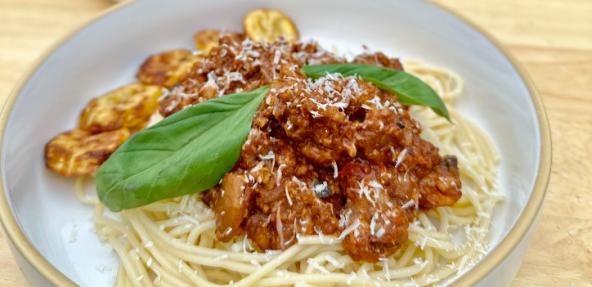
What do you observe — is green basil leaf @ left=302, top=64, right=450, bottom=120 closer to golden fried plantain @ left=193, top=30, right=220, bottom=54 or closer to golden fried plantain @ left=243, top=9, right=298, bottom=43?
golden fried plantain @ left=243, top=9, right=298, bottom=43

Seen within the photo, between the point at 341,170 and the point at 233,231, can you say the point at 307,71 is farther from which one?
the point at 233,231

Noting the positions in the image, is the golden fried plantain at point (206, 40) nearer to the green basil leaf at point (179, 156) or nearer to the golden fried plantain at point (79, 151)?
the golden fried plantain at point (79, 151)

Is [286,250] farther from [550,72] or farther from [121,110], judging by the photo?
[550,72]

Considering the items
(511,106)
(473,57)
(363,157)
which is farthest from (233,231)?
(473,57)

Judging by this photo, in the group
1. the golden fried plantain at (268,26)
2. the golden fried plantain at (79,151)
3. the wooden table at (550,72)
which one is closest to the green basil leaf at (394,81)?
the wooden table at (550,72)

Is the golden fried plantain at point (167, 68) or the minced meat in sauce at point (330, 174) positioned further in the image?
the golden fried plantain at point (167, 68)

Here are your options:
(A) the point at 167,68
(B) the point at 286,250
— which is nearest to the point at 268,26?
(A) the point at 167,68
